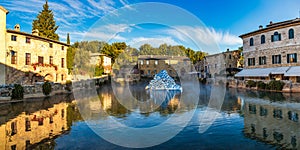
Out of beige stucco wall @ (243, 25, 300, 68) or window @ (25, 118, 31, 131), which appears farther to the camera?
beige stucco wall @ (243, 25, 300, 68)

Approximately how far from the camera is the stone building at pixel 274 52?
27.0 m

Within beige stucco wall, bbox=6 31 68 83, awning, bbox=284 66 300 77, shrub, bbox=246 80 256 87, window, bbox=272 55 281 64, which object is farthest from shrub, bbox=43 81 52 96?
window, bbox=272 55 281 64

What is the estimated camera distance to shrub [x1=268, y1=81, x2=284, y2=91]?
24062 mm

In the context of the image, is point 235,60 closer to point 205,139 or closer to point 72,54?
point 72,54

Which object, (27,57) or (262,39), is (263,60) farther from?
(27,57)

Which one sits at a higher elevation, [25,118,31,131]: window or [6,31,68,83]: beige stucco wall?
[6,31,68,83]: beige stucco wall

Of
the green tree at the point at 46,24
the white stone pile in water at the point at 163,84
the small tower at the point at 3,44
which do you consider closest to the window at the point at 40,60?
the small tower at the point at 3,44

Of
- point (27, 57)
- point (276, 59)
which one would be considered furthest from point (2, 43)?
point (276, 59)

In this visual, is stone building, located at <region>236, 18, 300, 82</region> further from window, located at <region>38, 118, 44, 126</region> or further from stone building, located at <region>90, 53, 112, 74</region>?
stone building, located at <region>90, 53, 112, 74</region>

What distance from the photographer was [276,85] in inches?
959

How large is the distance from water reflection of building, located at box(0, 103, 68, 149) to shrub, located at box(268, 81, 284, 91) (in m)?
24.1

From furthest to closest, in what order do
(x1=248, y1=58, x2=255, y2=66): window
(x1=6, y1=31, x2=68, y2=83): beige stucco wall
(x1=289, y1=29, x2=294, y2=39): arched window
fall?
(x1=248, y1=58, x2=255, y2=66): window → (x1=289, y1=29, x2=294, y2=39): arched window → (x1=6, y1=31, x2=68, y2=83): beige stucco wall

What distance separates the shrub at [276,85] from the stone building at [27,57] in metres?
31.3

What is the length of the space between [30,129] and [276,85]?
85.7 ft
